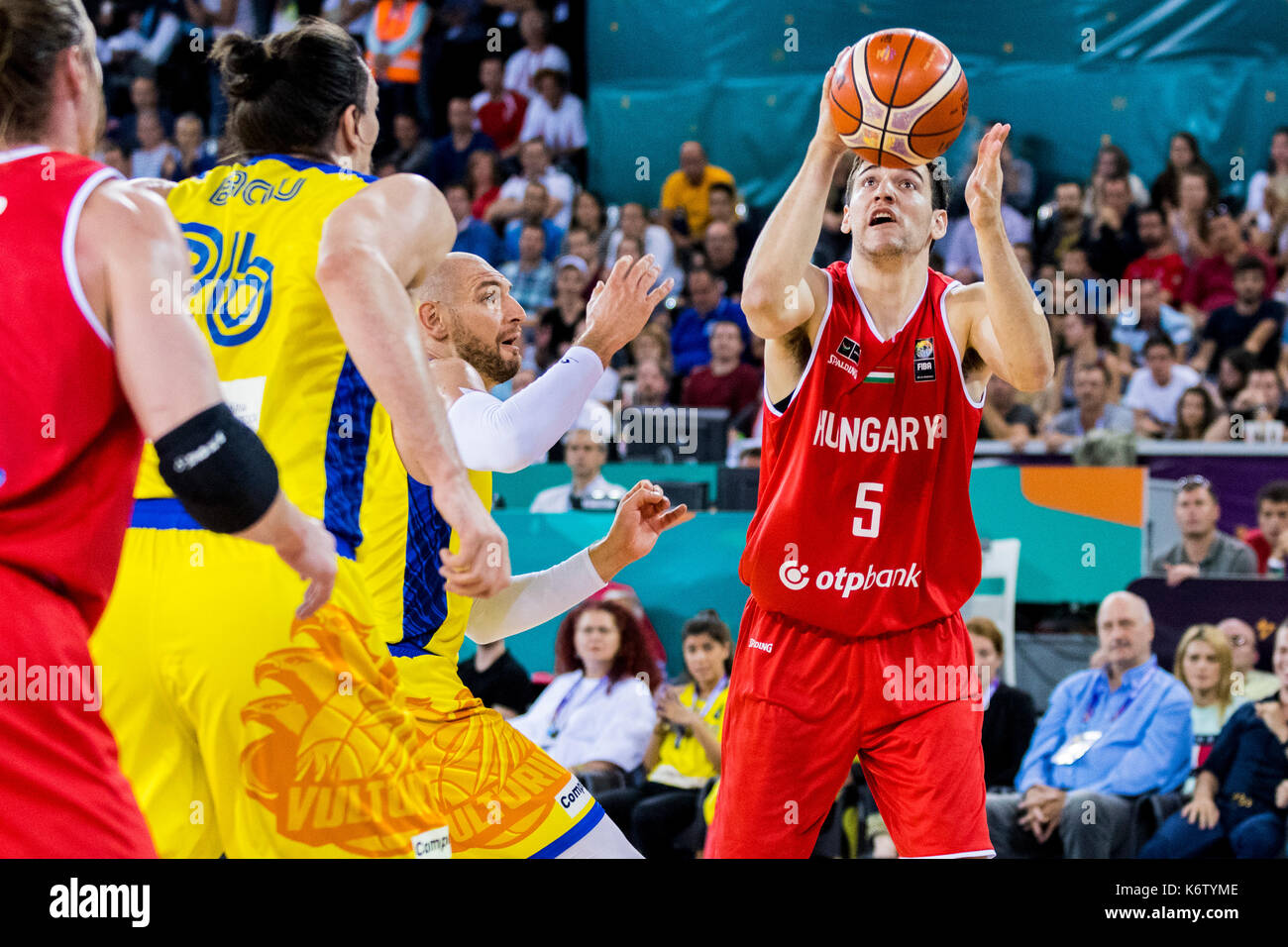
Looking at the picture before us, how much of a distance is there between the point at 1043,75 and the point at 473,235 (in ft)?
17.6

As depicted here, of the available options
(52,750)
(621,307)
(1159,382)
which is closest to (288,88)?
(621,307)

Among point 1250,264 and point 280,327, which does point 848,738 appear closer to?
point 280,327

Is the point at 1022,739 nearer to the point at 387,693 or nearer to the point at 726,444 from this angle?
the point at 726,444

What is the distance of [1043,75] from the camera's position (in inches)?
502

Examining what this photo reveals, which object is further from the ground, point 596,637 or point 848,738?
point 848,738

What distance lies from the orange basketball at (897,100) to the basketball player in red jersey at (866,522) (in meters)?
0.08

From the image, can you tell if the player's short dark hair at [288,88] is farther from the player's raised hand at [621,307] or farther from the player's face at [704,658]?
the player's face at [704,658]

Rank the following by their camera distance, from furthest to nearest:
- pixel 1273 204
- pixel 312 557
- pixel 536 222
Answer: pixel 536 222
pixel 1273 204
pixel 312 557

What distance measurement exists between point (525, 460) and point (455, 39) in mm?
11122

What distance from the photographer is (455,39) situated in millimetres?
13758

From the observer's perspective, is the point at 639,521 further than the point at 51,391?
Yes
